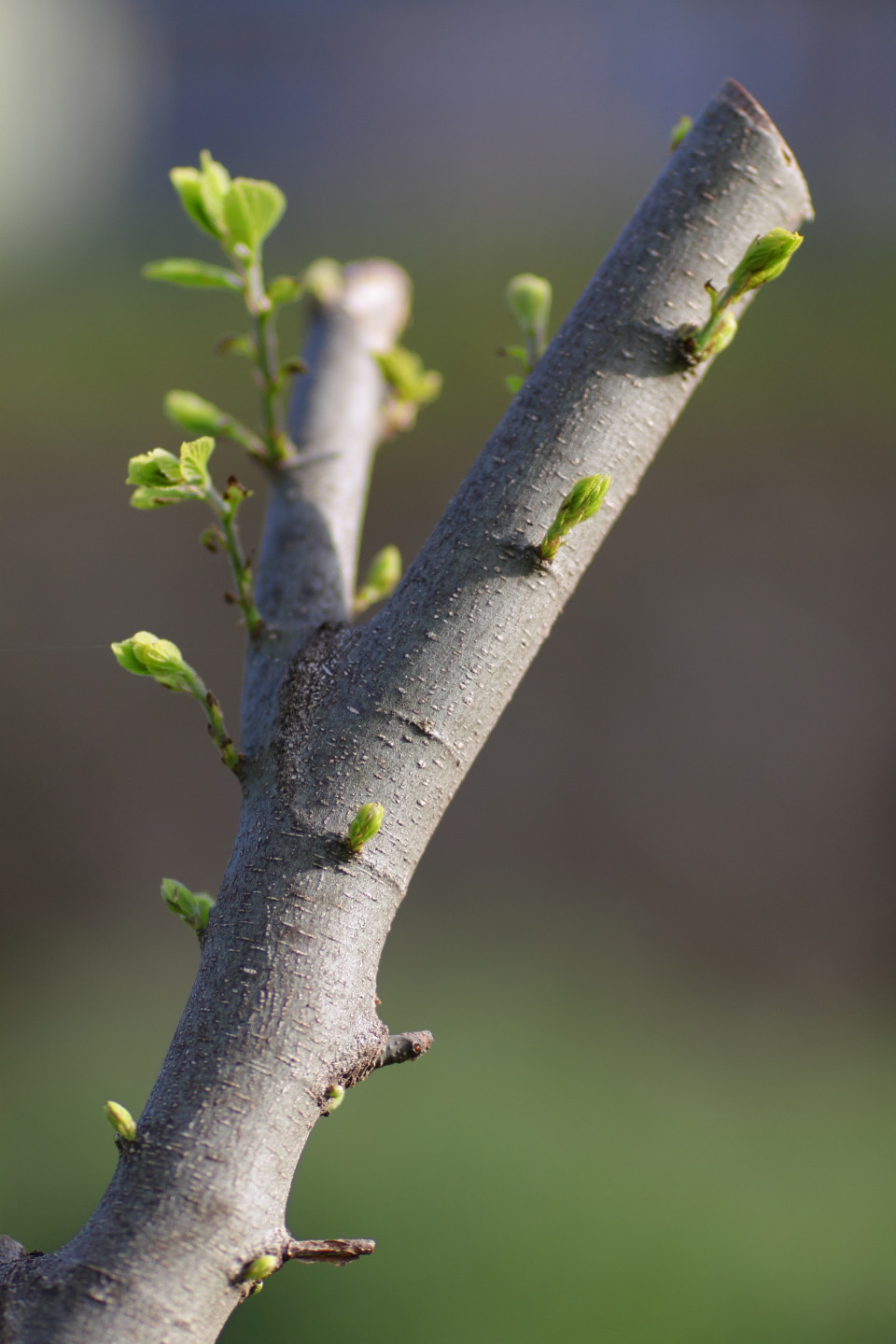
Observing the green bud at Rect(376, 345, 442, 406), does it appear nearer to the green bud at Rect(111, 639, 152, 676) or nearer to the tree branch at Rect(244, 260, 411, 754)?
Result: the tree branch at Rect(244, 260, 411, 754)

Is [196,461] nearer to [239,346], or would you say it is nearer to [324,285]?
[239,346]

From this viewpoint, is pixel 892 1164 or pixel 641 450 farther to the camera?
pixel 892 1164

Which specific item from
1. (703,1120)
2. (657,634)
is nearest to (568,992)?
(703,1120)

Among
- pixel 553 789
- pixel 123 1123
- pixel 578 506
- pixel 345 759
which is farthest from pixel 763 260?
pixel 553 789

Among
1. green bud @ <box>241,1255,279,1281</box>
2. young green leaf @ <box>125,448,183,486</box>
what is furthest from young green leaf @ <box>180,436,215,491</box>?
green bud @ <box>241,1255,279,1281</box>

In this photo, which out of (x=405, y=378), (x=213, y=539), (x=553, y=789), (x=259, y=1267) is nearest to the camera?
(x=259, y=1267)

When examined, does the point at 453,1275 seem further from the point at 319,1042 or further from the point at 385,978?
the point at 319,1042

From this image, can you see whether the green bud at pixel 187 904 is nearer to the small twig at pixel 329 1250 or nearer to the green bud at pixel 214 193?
the small twig at pixel 329 1250
